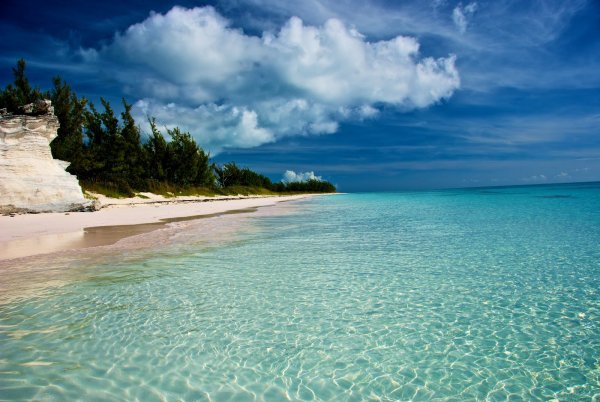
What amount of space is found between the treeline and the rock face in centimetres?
743

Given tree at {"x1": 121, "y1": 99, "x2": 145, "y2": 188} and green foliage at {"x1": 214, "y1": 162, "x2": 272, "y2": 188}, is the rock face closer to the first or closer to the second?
tree at {"x1": 121, "y1": 99, "x2": 145, "y2": 188}

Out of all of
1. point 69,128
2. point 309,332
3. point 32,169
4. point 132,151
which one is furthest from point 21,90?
point 309,332

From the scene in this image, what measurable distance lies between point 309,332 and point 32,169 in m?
21.7

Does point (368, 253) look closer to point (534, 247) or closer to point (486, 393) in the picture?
point (534, 247)

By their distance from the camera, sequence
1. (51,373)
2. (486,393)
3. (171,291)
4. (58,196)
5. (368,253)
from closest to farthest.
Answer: (486,393) → (51,373) → (171,291) → (368,253) → (58,196)

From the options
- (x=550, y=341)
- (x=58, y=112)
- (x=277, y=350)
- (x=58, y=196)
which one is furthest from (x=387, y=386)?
(x=58, y=112)

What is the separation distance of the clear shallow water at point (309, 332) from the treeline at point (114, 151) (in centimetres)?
2794

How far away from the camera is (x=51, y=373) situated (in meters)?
3.71

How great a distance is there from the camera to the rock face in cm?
1906

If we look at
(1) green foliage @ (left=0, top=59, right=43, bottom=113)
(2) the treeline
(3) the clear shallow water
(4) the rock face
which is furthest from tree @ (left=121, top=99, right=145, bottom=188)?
(3) the clear shallow water

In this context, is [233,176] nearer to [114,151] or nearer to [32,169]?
[114,151]

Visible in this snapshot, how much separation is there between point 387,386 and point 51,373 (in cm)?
347

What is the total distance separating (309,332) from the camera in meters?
4.75

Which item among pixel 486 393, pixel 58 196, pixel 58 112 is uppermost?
pixel 58 112
